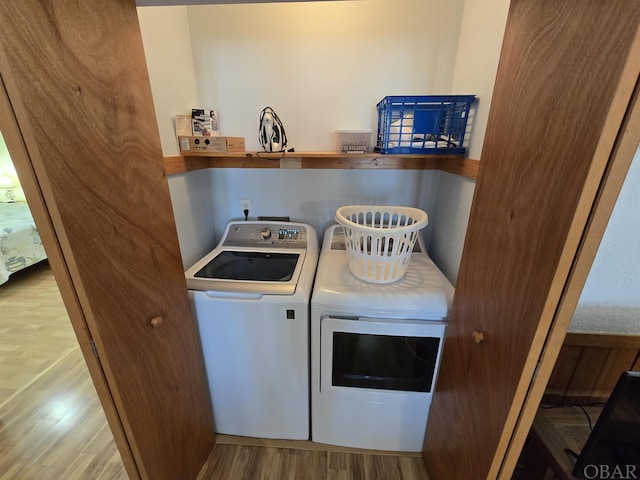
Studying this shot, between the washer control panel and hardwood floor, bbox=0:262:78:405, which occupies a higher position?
the washer control panel

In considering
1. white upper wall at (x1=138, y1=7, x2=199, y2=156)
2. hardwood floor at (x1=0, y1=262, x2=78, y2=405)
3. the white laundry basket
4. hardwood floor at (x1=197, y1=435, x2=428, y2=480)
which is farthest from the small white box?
hardwood floor at (x1=0, y1=262, x2=78, y2=405)

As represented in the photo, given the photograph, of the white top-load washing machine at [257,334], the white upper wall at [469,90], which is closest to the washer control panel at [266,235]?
the white top-load washing machine at [257,334]

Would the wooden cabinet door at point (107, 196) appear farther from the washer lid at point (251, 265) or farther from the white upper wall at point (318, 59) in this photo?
the white upper wall at point (318, 59)

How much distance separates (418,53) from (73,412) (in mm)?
2963

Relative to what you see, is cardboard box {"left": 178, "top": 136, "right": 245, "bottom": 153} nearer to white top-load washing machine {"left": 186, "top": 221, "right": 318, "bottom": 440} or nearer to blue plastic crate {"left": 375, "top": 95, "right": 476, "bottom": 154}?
white top-load washing machine {"left": 186, "top": 221, "right": 318, "bottom": 440}

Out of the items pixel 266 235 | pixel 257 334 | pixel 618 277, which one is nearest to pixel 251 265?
→ pixel 266 235

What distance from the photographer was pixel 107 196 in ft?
2.45

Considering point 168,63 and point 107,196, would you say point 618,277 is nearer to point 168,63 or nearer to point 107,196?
point 107,196

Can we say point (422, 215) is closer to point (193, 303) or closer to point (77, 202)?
point (193, 303)

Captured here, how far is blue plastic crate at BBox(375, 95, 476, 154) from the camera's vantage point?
4.17 feet

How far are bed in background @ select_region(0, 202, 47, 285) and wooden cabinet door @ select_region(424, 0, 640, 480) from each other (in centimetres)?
393

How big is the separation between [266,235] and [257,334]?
66cm

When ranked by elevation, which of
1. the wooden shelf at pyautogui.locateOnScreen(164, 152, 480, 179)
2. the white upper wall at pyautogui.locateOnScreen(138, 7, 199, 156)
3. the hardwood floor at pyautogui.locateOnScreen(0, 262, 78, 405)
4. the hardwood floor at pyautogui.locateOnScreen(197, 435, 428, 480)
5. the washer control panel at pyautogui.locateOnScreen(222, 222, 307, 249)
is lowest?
the hardwood floor at pyautogui.locateOnScreen(197, 435, 428, 480)

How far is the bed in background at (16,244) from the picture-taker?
108 inches
